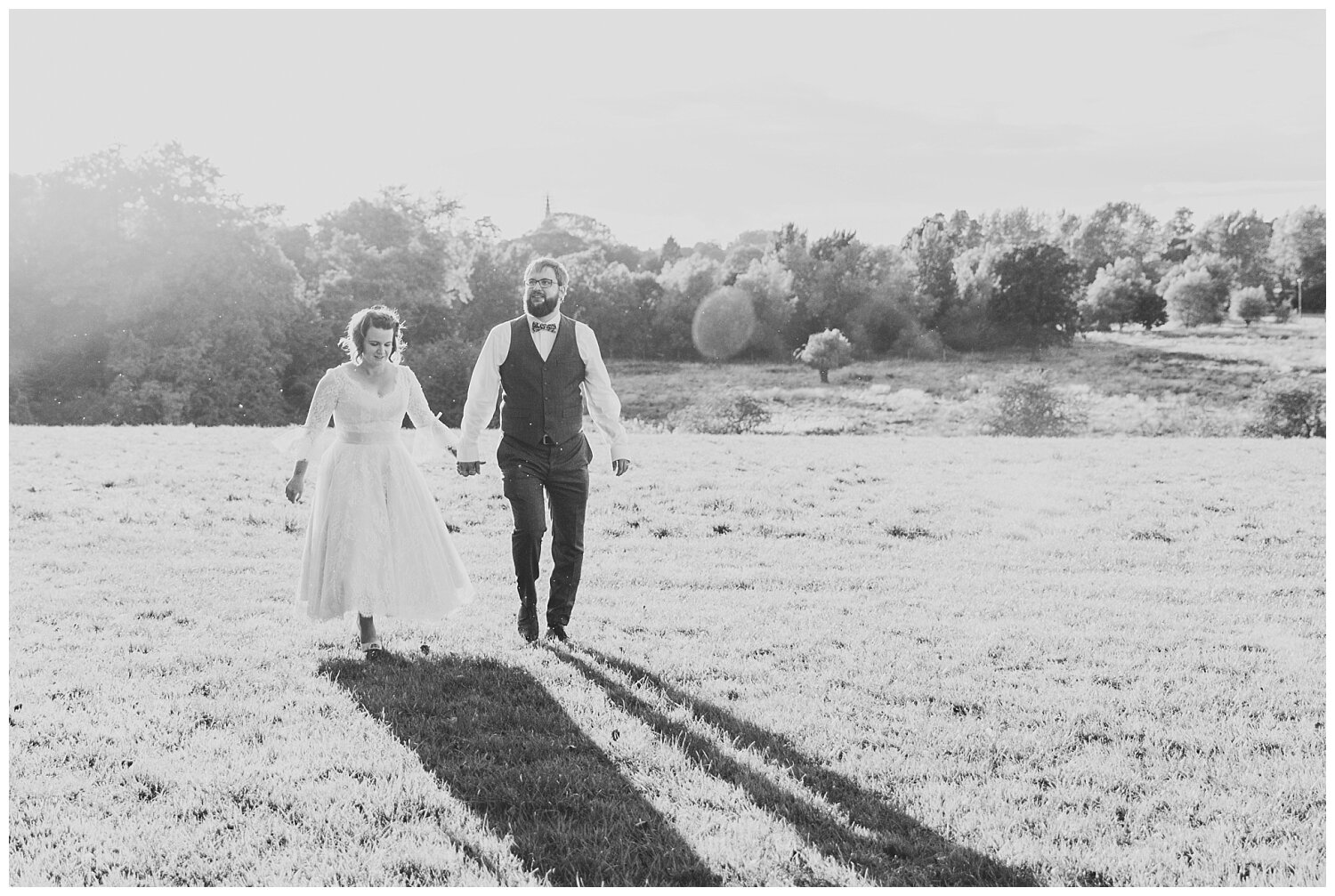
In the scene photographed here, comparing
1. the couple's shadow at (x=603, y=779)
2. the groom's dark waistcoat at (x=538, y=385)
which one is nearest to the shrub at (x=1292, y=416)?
the groom's dark waistcoat at (x=538, y=385)

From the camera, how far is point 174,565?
8.62 metres

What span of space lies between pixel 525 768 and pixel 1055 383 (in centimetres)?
4112

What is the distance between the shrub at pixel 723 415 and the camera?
102 ft

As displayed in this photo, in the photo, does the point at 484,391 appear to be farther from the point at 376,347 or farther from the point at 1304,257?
the point at 1304,257

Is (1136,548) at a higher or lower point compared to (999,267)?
lower

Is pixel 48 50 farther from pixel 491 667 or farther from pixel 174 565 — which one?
pixel 491 667

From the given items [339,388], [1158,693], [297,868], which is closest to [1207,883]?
[1158,693]

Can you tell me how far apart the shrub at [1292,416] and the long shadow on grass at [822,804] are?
2643 centimetres

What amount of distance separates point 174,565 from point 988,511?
8.68 metres

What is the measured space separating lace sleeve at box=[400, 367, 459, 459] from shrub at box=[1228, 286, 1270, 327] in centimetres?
5245

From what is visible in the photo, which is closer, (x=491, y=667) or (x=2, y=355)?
(x=491, y=667)

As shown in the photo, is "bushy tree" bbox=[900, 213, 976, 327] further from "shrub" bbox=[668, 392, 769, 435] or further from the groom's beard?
the groom's beard

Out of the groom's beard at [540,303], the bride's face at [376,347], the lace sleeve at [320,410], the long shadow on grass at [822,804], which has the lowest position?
the long shadow on grass at [822,804]

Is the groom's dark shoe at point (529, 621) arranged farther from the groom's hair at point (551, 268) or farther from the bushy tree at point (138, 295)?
the bushy tree at point (138, 295)
